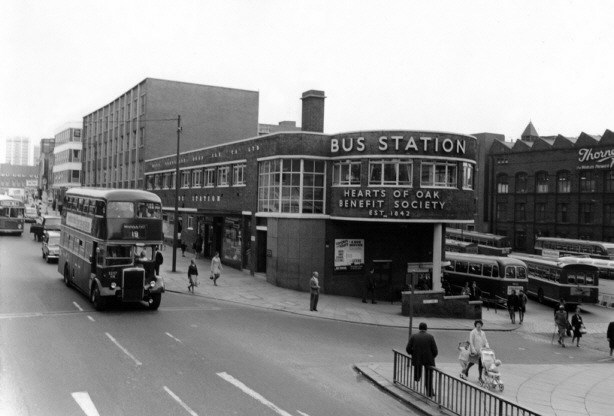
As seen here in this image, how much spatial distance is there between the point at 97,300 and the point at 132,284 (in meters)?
1.51

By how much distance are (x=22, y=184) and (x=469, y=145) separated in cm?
16421

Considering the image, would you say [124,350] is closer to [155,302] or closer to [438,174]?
[155,302]

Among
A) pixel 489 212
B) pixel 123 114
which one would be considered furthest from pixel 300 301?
pixel 489 212

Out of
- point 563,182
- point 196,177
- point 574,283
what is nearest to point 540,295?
point 574,283

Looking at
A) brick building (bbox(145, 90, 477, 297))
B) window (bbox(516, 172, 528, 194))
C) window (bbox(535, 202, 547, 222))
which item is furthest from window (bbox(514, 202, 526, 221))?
brick building (bbox(145, 90, 477, 297))

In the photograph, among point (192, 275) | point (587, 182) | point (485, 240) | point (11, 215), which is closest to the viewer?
point (192, 275)

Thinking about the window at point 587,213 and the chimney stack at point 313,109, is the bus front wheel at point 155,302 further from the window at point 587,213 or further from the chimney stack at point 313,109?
the window at point 587,213

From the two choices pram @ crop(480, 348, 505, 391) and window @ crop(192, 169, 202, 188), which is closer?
pram @ crop(480, 348, 505, 391)

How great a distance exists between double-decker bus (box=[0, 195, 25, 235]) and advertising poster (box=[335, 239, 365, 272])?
34.9m

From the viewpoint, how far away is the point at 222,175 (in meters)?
40.2

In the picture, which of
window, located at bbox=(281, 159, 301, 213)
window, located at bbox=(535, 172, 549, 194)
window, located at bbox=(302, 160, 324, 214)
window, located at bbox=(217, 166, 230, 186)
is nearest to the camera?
window, located at bbox=(302, 160, 324, 214)

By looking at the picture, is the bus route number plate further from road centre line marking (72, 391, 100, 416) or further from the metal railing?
the metal railing

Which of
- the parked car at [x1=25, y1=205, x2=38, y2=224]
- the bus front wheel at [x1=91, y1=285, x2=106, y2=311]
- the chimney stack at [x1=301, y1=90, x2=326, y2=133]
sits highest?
the chimney stack at [x1=301, y1=90, x2=326, y2=133]

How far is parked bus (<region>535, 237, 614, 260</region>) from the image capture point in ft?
174
